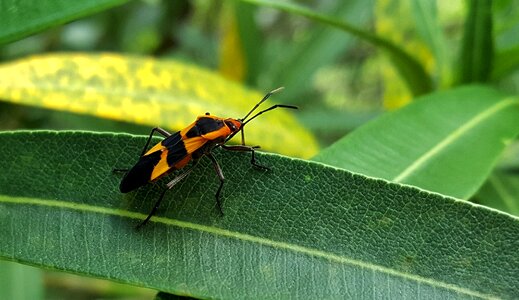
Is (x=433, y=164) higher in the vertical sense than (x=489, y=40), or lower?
lower

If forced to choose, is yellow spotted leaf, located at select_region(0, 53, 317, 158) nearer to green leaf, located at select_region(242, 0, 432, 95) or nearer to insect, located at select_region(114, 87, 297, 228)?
insect, located at select_region(114, 87, 297, 228)

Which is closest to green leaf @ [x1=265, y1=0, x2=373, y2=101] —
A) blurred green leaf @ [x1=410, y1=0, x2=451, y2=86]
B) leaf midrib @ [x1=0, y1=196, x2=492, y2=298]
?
blurred green leaf @ [x1=410, y1=0, x2=451, y2=86]

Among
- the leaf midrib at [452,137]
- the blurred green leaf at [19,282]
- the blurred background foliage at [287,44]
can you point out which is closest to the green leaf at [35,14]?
the leaf midrib at [452,137]

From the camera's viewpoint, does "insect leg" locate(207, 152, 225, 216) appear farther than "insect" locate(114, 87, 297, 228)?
No

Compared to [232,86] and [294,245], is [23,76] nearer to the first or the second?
[232,86]

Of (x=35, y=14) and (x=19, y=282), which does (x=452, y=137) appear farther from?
(x=19, y=282)

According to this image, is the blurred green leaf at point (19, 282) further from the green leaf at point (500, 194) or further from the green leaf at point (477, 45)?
the green leaf at point (477, 45)

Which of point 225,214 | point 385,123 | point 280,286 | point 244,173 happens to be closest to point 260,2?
point 385,123
